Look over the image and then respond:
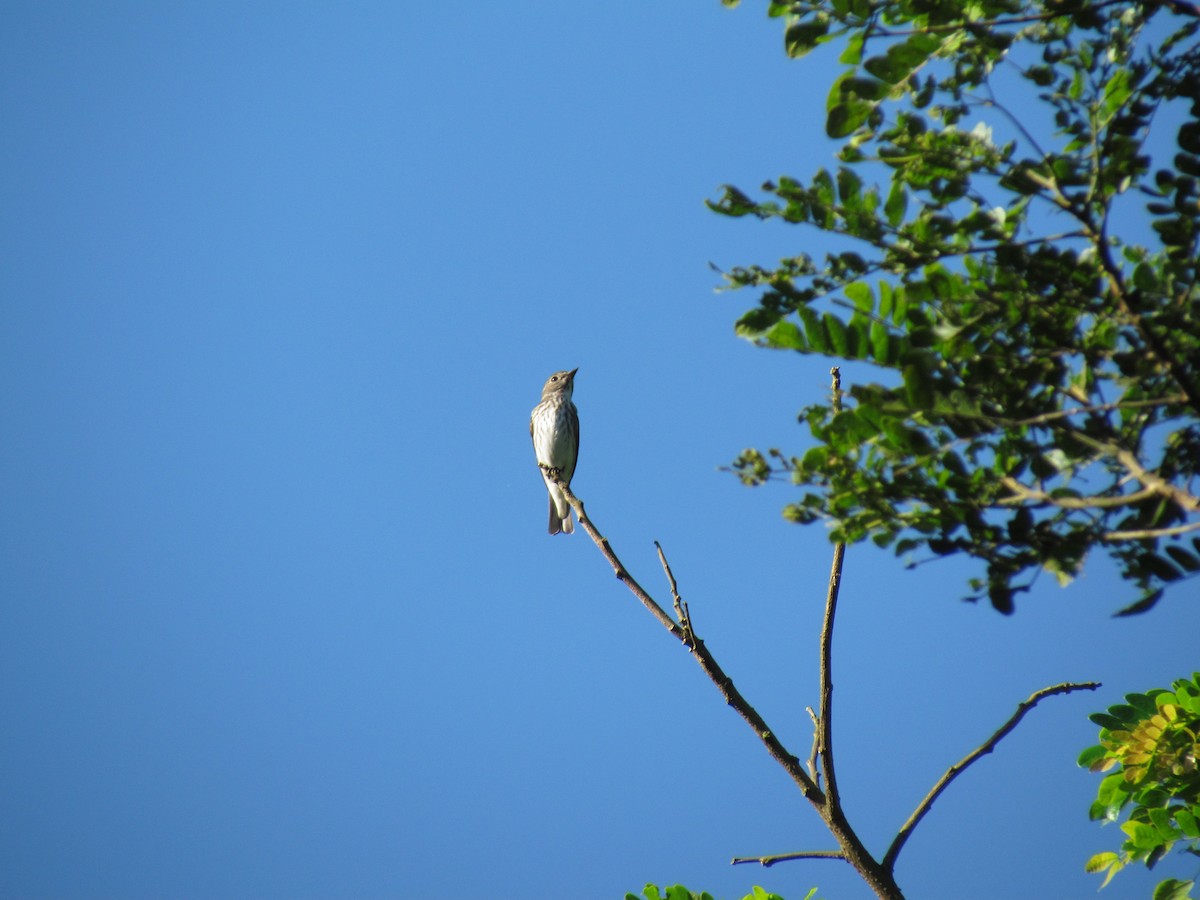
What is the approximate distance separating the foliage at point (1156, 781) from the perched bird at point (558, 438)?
9.68m

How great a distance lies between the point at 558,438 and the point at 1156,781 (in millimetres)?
10464

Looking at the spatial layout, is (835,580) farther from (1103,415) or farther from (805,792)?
(1103,415)

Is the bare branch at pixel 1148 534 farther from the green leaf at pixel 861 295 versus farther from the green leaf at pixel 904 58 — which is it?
the green leaf at pixel 904 58

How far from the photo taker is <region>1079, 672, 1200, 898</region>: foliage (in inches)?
140

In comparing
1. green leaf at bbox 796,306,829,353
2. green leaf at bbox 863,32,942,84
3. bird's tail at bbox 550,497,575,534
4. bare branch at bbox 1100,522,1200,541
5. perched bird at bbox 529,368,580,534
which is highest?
perched bird at bbox 529,368,580,534

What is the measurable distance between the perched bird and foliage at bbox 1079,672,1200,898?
968cm

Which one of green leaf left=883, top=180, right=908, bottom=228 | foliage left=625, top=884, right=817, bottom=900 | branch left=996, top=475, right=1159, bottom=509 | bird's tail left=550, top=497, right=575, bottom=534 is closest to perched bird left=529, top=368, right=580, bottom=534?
bird's tail left=550, top=497, right=575, bottom=534

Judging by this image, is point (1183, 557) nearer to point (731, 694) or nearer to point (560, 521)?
point (731, 694)

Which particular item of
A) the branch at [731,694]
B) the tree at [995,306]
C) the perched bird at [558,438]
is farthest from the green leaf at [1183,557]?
the perched bird at [558,438]

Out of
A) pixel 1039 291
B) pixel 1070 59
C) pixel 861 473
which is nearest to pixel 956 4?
pixel 1070 59

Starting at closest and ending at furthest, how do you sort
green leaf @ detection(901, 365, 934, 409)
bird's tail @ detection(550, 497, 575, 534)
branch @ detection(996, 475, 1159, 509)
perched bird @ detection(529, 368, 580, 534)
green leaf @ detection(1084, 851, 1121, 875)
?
branch @ detection(996, 475, 1159, 509)
green leaf @ detection(901, 365, 934, 409)
green leaf @ detection(1084, 851, 1121, 875)
bird's tail @ detection(550, 497, 575, 534)
perched bird @ detection(529, 368, 580, 534)

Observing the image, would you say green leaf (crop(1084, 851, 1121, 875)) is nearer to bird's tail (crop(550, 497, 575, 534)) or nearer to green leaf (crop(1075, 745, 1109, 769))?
green leaf (crop(1075, 745, 1109, 769))

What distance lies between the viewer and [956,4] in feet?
8.20

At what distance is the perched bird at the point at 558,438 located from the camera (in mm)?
13744
